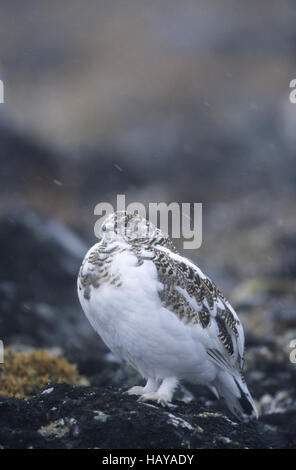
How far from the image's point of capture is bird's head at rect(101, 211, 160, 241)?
4.52 meters

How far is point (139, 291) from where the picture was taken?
4.18 meters

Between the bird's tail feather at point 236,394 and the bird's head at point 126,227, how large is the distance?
4.68 ft

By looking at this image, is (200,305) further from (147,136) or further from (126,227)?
(147,136)

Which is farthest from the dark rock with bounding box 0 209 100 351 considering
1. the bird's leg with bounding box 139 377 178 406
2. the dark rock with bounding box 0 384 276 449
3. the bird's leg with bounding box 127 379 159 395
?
the dark rock with bounding box 0 384 276 449

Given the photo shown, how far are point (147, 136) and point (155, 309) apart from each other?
19813 millimetres

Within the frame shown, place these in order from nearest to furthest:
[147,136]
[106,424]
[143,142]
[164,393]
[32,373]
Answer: [106,424] < [164,393] < [32,373] < [143,142] < [147,136]

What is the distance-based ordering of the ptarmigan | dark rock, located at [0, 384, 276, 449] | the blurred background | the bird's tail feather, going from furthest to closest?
the blurred background → the bird's tail feather → the ptarmigan → dark rock, located at [0, 384, 276, 449]

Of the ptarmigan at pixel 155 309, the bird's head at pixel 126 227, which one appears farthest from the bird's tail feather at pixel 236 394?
the bird's head at pixel 126 227

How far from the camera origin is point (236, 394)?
196 inches

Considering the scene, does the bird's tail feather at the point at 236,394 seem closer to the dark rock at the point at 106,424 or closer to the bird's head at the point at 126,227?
the dark rock at the point at 106,424

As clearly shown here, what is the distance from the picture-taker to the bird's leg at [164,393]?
4.39 metres

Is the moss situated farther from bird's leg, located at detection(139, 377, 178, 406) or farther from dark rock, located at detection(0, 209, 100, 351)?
bird's leg, located at detection(139, 377, 178, 406)

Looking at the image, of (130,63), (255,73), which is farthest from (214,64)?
(130,63)

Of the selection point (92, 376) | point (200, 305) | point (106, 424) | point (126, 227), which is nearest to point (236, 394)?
point (200, 305)
